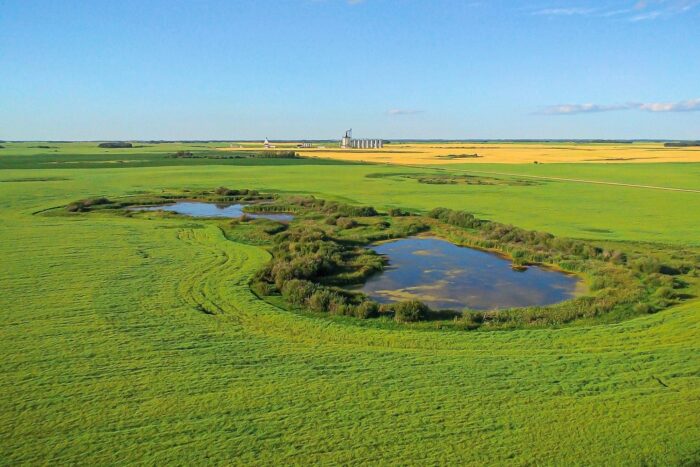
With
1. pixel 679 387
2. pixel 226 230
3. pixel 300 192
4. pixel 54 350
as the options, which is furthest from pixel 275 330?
pixel 300 192

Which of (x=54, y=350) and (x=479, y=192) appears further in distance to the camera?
(x=479, y=192)

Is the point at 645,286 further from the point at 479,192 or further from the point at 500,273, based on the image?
the point at 479,192

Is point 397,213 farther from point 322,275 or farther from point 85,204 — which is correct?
point 85,204

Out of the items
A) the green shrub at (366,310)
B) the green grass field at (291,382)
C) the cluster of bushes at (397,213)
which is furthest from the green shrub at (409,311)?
the cluster of bushes at (397,213)

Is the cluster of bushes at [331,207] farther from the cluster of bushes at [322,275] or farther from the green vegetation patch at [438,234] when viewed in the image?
the cluster of bushes at [322,275]

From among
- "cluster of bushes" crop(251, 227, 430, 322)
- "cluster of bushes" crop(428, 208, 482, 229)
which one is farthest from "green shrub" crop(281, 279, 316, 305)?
"cluster of bushes" crop(428, 208, 482, 229)

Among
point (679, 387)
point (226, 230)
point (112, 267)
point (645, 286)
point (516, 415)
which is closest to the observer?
point (516, 415)

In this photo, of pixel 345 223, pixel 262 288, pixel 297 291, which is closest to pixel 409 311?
pixel 297 291
